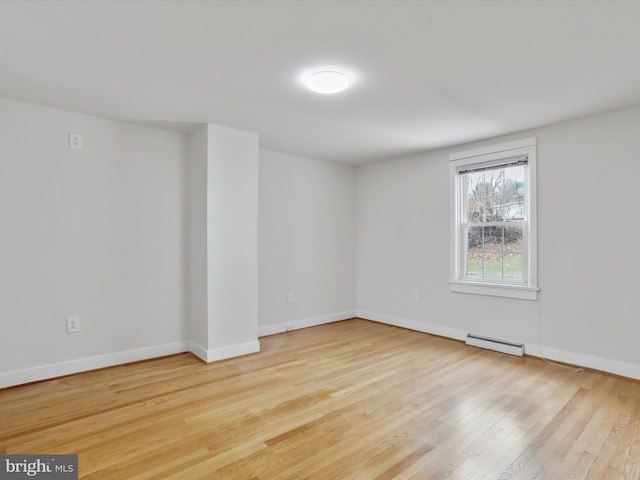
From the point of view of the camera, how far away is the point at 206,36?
1.99m

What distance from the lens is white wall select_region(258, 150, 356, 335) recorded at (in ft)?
14.9

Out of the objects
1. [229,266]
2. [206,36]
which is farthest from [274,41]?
[229,266]

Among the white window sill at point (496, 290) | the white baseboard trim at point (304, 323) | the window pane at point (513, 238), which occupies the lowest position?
the white baseboard trim at point (304, 323)

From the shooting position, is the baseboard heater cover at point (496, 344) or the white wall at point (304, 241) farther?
the white wall at point (304, 241)

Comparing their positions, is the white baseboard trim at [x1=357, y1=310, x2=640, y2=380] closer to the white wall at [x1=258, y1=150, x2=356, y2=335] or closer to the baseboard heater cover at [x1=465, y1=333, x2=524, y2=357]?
the baseboard heater cover at [x1=465, y1=333, x2=524, y2=357]

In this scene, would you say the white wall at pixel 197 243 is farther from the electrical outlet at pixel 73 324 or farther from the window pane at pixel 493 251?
the window pane at pixel 493 251

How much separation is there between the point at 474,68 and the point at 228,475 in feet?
9.24

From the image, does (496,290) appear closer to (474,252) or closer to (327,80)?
(474,252)

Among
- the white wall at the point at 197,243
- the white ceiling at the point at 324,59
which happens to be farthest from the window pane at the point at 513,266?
the white wall at the point at 197,243

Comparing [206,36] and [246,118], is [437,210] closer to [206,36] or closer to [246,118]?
[246,118]

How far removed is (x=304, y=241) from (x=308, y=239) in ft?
0.24

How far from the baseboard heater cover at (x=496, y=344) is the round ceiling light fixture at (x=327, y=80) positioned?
3.05 m

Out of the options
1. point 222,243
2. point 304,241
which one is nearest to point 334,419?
point 222,243

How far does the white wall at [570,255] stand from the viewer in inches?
122
